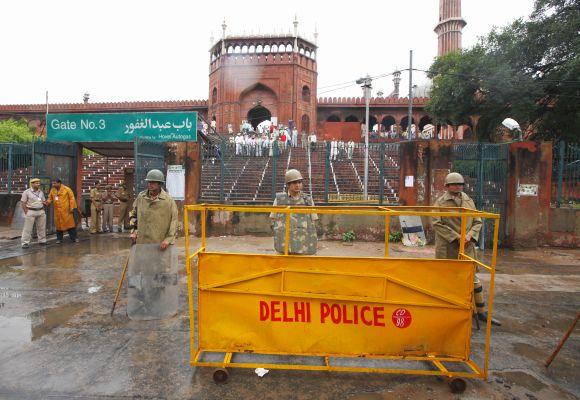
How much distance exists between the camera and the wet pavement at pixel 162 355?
9.69ft

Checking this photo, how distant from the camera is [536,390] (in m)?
3.05

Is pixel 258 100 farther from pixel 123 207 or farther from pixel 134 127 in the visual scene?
pixel 134 127

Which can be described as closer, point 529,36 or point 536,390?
point 536,390

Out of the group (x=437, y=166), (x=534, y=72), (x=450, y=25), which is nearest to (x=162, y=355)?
(x=437, y=166)

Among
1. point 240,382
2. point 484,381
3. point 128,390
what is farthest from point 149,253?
point 484,381

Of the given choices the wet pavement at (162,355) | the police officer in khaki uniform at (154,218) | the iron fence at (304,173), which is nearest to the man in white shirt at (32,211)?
the wet pavement at (162,355)

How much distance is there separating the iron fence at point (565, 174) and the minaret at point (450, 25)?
31179 mm

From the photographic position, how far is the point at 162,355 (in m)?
3.51

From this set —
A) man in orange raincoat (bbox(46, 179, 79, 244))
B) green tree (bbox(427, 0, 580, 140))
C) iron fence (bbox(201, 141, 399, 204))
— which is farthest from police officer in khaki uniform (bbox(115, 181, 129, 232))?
green tree (bbox(427, 0, 580, 140))

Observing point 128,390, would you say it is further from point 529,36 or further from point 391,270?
point 529,36

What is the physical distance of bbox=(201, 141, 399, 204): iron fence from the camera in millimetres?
12172

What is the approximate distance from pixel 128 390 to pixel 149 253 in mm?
1776

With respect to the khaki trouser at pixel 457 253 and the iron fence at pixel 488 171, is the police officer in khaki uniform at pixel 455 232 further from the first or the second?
the iron fence at pixel 488 171

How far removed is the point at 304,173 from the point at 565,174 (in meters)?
8.51
